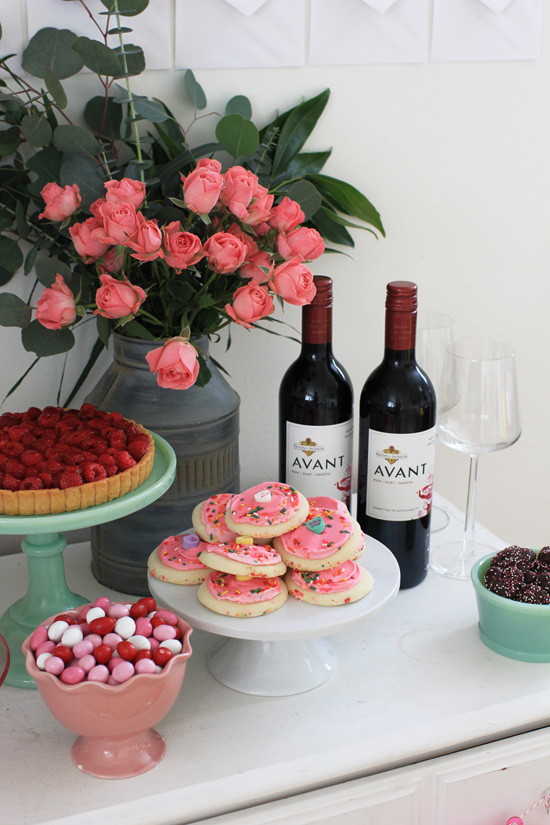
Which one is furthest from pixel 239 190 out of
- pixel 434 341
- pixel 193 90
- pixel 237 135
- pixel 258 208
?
pixel 434 341

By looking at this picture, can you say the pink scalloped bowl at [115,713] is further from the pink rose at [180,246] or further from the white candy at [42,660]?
the pink rose at [180,246]

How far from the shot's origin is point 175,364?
73 centimetres

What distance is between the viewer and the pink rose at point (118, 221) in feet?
2.39

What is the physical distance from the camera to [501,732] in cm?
79

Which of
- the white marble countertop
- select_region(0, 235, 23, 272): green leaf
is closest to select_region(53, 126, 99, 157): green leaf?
select_region(0, 235, 23, 272): green leaf

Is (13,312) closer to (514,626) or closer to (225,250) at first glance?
(225,250)

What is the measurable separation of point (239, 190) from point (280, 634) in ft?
1.40

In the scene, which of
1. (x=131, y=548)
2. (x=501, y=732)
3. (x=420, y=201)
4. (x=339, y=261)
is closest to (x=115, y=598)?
(x=131, y=548)

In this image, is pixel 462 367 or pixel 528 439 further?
pixel 528 439

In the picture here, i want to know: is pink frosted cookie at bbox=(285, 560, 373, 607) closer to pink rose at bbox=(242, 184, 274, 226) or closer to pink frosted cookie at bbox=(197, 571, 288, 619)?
pink frosted cookie at bbox=(197, 571, 288, 619)

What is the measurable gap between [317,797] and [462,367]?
1.62 feet

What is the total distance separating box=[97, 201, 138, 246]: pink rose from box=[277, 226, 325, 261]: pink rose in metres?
0.15

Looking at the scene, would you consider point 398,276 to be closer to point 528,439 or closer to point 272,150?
point 272,150

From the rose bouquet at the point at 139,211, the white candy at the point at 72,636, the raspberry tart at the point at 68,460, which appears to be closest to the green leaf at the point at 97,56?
the rose bouquet at the point at 139,211
